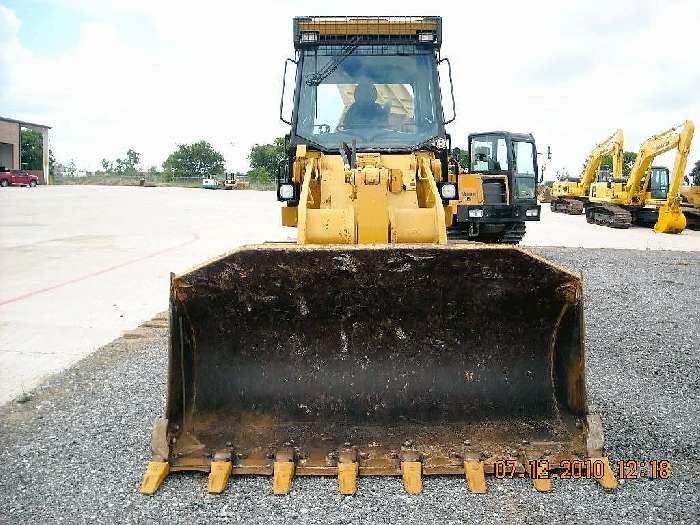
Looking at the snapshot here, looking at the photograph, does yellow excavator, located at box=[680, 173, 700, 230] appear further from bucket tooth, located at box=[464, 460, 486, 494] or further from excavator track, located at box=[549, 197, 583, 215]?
bucket tooth, located at box=[464, 460, 486, 494]

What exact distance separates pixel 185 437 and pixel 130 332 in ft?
11.3

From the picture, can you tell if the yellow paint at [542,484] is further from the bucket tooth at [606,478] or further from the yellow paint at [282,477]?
the yellow paint at [282,477]

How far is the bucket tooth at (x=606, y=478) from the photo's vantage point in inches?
124

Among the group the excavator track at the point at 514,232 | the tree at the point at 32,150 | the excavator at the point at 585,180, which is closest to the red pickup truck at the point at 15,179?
the tree at the point at 32,150

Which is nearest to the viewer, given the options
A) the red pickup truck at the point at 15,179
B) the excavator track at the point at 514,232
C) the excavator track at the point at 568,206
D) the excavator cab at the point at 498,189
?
the excavator cab at the point at 498,189

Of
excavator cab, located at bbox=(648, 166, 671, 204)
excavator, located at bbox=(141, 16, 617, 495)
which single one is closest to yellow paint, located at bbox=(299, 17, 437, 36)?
excavator, located at bbox=(141, 16, 617, 495)

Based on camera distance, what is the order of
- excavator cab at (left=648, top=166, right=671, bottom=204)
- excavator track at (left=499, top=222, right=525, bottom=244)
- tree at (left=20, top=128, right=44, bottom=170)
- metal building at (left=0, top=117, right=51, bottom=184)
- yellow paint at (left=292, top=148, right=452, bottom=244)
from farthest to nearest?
tree at (left=20, top=128, right=44, bottom=170) < metal building at (left=0, top=117, right=51, bottom=184) < excavator cab at (left=648, top=166, right=671, bottom=204) < excavator track at (left=499, top=222, right=525, bottom=244) < yellow paint at (left=292, top=148, right=452, bottom=244)

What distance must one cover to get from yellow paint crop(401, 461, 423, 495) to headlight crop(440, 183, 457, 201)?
112 inches

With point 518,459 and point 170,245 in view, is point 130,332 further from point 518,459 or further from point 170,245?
point 170,245

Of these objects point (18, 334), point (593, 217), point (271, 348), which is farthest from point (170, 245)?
point (593, 217)

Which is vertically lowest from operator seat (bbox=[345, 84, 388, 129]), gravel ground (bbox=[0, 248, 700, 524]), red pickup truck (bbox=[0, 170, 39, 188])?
gravel ground (bbox=[0, 248, 700, 524])

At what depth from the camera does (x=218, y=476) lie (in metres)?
3.16

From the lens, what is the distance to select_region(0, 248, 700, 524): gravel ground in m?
2.96

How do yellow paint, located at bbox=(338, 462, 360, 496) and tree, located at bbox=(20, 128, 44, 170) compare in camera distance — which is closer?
yellow paint, located at bbox=(338, 462, 360, 496)
